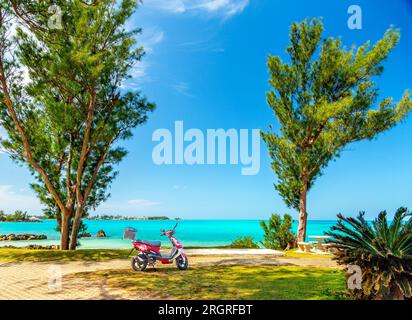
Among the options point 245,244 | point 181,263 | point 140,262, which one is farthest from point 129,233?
point 245,244

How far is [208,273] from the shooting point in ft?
27.2

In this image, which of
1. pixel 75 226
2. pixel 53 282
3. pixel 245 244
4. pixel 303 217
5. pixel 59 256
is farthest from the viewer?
pixel 245 244

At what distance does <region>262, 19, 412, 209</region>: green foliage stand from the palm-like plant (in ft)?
33.1

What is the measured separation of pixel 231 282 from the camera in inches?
284

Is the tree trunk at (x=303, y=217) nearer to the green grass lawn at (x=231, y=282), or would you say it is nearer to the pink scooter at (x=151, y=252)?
the green grass lawn at (x=231, y=282)

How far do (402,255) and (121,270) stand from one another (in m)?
6.70

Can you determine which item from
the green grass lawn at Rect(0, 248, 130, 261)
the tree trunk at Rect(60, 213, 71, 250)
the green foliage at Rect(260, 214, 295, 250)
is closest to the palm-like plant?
the green grass lawn at Rect(0, 248, 130, 261)

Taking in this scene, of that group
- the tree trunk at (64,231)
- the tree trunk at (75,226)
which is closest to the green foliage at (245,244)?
the tree trunk at (75,226)

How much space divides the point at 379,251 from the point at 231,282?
3290 millimetres

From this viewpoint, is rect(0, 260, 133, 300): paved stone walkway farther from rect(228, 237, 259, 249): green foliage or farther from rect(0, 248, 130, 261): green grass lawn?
rect(228, 237, 259, 249): green foliage

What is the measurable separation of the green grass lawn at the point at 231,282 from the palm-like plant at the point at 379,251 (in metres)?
0.77

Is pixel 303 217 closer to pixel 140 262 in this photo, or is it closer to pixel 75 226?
pixel 140 262
